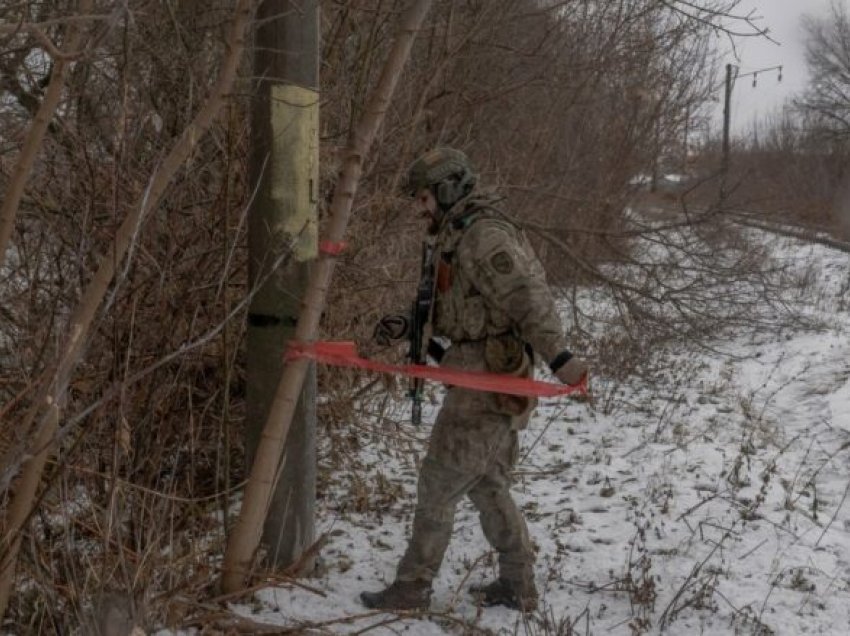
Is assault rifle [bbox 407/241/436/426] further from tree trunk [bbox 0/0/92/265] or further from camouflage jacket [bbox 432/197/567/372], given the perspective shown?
tree trunk [bbox 0/0/92/265]

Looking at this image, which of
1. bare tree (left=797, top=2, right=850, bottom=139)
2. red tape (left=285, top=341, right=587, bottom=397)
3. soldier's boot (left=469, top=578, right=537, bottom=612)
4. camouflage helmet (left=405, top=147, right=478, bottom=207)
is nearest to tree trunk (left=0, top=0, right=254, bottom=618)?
red tape (left=285, top=341, right=587, bottom=397)

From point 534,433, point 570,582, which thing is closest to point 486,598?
point 570,582

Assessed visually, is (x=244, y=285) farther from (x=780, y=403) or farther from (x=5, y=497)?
(x=780, y=403)

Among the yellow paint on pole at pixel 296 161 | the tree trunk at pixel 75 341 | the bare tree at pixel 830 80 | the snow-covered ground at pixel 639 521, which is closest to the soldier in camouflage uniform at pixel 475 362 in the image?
the snow-covered ground at pixel 639 521

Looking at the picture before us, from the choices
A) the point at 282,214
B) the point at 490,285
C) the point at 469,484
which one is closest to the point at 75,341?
the point at 282,214

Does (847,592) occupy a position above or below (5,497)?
below

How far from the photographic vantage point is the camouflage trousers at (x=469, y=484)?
386cm

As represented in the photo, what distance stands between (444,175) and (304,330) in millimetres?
890

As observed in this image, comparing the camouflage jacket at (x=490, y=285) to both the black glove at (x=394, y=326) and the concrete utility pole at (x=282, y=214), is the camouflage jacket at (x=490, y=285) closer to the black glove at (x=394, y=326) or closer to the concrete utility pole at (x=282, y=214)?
the black glove at (x=394, y=326)

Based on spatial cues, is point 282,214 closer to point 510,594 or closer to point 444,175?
point 444,175

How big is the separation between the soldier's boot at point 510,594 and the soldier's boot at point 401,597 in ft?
0.76

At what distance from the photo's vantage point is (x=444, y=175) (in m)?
3.85

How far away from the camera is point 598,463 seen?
617cm

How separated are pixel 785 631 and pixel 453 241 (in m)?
2.13
